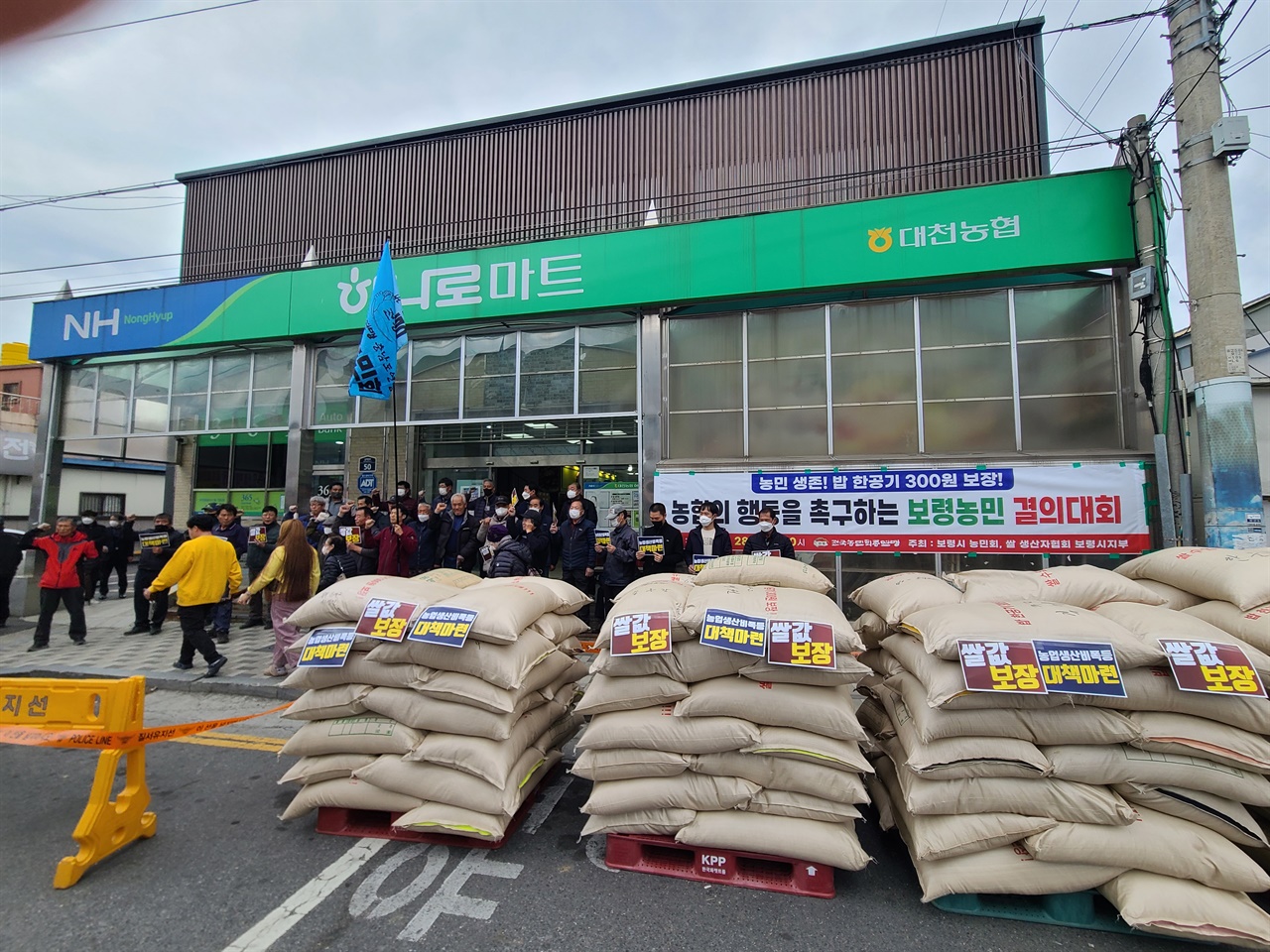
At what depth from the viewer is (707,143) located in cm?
1238

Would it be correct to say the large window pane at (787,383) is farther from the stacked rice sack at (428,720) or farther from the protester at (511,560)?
the stacked rice sack at (428,720)

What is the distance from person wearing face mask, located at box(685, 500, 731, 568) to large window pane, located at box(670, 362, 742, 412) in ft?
7.49

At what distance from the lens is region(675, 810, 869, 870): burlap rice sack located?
2.93 metres

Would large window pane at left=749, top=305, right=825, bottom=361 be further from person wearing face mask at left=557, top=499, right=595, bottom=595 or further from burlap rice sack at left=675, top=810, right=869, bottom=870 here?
burlap rice sack at left=675, top=810, right=869, bottom=870

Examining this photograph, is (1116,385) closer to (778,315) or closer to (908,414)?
(908,414)

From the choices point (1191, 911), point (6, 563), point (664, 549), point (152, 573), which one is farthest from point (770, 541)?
point (6, 563)

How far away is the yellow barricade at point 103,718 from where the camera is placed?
128 inches

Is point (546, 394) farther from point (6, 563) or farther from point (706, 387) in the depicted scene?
point (6, 563)

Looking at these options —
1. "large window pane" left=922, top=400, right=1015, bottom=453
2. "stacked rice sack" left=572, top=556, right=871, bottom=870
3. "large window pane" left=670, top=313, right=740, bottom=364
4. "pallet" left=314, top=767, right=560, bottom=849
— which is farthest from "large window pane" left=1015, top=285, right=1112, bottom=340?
"pallet" left=314, top=767, right=560, bottom=849

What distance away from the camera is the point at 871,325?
9.09 metres

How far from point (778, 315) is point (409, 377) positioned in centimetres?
627

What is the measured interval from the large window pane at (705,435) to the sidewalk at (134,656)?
5946 mm

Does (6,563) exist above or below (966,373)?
below

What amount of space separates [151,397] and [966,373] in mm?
14382
